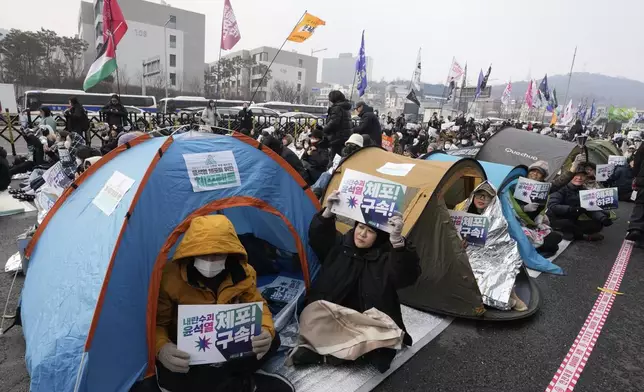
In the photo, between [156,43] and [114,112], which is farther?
[156,43]

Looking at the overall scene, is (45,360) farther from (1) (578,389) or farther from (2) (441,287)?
(1) (578,389)

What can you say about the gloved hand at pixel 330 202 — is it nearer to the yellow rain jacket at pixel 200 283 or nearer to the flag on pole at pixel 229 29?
the yellow rain jacket at pixel 200 283

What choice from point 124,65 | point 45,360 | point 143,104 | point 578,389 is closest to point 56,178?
point 45,360

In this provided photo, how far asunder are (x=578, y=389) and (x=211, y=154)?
321cm

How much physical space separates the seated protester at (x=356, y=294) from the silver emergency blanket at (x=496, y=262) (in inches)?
45.9

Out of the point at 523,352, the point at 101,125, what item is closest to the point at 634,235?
the point at 523,352

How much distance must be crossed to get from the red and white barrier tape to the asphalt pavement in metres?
0.04

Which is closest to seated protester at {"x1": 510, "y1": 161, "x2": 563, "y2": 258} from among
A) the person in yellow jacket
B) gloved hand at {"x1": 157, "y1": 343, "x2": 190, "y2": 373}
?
the person in yellow jacket

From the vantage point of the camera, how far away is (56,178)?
194 inches

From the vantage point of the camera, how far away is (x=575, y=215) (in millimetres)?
5906

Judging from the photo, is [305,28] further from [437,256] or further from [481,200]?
[437,256]

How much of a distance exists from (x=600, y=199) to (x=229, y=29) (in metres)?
9.32

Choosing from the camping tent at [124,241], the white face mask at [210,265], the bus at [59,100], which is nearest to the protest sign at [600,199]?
the camping tent at [124,241]

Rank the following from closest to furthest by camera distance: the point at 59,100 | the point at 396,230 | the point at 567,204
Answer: the point at 396,230
the point at 567,204
the point at 59,100
